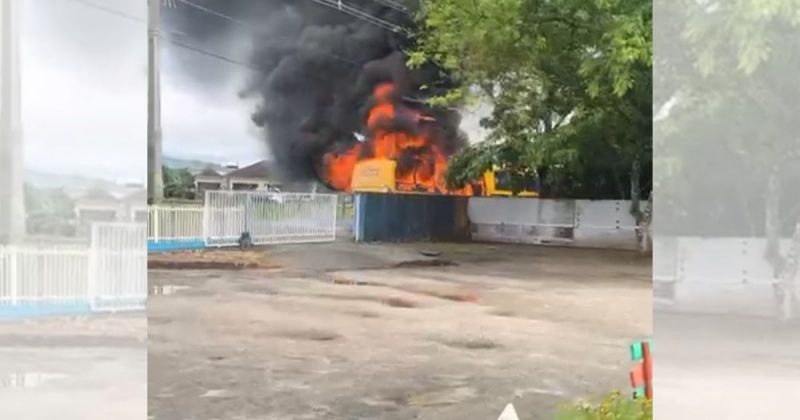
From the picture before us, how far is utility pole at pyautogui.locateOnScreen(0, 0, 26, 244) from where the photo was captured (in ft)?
7.79

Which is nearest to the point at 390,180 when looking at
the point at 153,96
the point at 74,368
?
the point at 153,96

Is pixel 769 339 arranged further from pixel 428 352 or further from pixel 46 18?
pixel 46 18

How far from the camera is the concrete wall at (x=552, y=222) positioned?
2.41 metres

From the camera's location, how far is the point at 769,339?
2213 mm

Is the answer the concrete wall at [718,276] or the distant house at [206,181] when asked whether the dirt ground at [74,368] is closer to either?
the distant house at [206,181]

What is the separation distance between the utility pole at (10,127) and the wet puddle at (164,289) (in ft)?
1.30

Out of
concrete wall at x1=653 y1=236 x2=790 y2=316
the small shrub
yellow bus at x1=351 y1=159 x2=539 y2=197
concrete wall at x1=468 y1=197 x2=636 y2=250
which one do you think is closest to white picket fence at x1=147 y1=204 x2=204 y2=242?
yellow bus at x1=351 y1=159 x2=539 y2=197

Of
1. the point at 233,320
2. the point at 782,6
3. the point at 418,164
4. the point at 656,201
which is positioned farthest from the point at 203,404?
the point at 782,6

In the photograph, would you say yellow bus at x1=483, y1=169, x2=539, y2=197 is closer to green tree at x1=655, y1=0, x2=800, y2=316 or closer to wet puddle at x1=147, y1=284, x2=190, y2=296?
green tree at x1=655, y1=0, x2=800, y2=316

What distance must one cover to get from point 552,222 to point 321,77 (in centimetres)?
80

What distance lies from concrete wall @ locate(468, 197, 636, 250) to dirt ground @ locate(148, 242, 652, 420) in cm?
3

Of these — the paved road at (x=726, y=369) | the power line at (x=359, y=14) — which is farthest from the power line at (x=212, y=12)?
the paved road at (x=726, y=369)

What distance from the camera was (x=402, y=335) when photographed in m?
2.43

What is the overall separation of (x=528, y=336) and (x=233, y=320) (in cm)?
85
